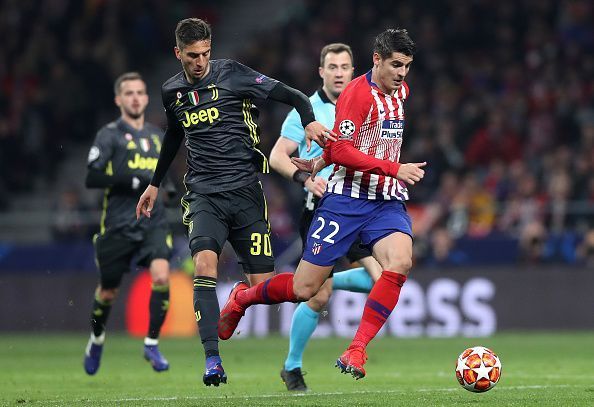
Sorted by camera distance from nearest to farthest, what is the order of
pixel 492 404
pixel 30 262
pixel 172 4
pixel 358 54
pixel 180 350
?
pixel 492 404 → pixel 180 350 → pixel 30 262 → pixel 358 54 → pixel 172 4

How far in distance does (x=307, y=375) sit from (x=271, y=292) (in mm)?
2707

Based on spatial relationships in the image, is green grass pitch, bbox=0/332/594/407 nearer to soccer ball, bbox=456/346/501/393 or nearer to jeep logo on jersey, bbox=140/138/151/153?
soccer ball, bbox=456/346/501/393

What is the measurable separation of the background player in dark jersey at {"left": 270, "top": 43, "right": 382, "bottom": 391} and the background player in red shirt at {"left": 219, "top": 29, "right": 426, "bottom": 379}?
1.08 m

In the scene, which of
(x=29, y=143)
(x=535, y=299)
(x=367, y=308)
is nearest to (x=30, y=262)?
(x=29, y=143)

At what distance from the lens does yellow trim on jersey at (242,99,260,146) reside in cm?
877

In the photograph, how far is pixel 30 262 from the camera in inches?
757

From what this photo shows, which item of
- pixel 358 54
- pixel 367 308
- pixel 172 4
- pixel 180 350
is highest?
pixel 172 4

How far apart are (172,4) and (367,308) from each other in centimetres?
1820

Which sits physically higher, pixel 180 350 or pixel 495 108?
pixel 495 108

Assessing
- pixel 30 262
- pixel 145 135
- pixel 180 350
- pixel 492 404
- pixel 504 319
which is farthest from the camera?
pixel 30 262

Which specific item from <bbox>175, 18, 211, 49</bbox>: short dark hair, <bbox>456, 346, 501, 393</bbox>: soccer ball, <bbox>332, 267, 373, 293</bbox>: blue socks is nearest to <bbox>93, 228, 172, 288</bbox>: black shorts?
<bbox>332, 267, 373, 293</bbox>: blue socks

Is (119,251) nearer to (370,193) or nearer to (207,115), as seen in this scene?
(207,115)

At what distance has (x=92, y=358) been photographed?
36.6 ft

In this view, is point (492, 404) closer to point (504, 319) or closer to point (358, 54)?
point (504, 319)
